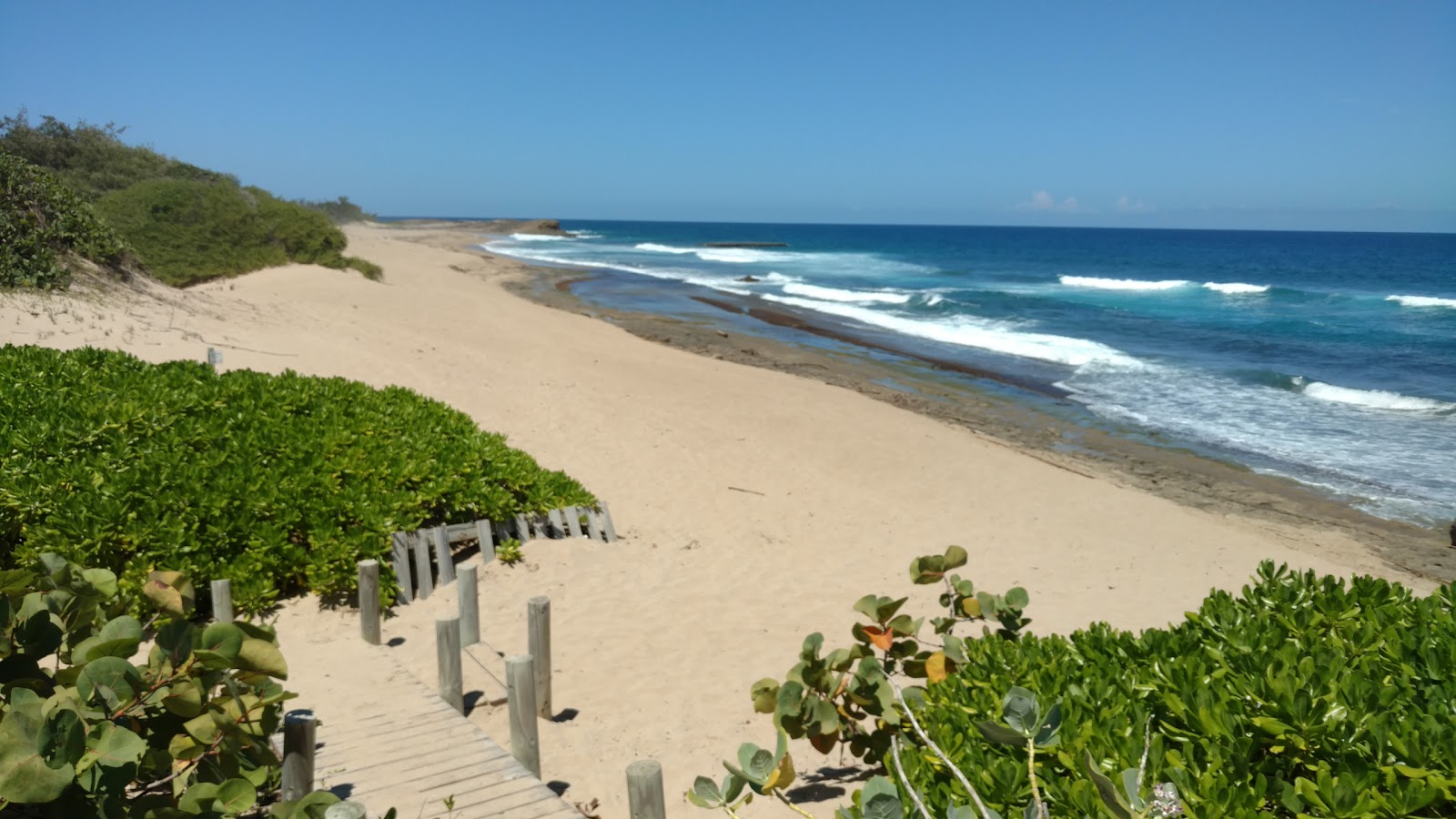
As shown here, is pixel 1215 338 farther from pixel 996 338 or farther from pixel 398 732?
pixel 398 732

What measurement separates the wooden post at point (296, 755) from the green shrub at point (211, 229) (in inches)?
875

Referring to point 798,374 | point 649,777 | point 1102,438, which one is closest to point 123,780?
point 649,777

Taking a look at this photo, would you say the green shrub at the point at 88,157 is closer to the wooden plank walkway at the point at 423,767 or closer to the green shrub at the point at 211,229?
the green shrub at the point at 211,229

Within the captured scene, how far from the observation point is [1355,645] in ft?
11.1

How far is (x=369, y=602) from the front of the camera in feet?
22.6

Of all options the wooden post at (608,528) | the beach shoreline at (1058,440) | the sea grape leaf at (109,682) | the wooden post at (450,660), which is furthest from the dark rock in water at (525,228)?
the sea grape leaf at (109,682)

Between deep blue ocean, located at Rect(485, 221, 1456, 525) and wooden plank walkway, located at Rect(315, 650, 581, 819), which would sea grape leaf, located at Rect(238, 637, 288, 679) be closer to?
wooden plank walkway, located at Rect(315, 650, 581, 819)

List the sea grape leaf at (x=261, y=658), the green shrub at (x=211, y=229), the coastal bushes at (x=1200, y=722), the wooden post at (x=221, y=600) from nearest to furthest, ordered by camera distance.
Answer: the coastal bushes at (x=1200, y=722), the sea grape leaf at (x=261, y=658), the wooden post at (x=221, y=600), the green shrub at (x=211, y=229)

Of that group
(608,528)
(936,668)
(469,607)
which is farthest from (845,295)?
(936,668)

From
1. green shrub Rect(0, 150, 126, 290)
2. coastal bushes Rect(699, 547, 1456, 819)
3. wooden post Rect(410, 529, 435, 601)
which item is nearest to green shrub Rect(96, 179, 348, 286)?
green shrub Rect(0, 150, 126, 290)

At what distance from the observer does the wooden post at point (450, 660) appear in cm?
588

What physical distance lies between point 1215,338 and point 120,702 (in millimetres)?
32569

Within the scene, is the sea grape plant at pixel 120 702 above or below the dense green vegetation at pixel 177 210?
below

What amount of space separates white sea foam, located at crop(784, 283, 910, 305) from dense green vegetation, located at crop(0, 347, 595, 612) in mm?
31398
